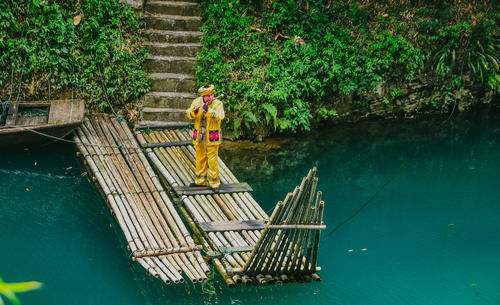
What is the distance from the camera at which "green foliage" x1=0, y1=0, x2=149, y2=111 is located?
918cm

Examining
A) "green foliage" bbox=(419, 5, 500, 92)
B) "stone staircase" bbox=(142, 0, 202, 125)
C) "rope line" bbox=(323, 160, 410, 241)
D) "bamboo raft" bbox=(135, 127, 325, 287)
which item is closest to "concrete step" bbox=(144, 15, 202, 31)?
"stone staircase" bbox=(142, 0, 202, 125)

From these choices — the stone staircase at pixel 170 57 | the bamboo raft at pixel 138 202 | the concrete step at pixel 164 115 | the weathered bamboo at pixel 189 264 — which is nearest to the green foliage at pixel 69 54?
the stone staircase at pixel 170 57

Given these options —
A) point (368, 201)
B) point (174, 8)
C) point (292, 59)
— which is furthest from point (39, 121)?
point (368, 201)

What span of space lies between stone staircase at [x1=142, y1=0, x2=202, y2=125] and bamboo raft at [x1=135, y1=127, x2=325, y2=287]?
882 millimetres

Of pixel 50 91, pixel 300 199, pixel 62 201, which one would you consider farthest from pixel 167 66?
pixel 300 199

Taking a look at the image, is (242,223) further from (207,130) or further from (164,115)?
(164,115)

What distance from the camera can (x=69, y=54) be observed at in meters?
9.38

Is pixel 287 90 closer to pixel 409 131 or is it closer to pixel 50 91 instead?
pixel 409 131

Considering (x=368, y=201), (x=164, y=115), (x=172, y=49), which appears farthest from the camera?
(x=172, y=49)

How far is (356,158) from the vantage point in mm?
9969

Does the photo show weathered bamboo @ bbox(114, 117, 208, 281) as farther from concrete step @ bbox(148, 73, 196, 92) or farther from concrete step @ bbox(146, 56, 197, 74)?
concrete step @ bbox(146, 56, 197, 74)

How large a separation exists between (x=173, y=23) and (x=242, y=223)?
5.09 meters

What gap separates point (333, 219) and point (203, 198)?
2.00 metres

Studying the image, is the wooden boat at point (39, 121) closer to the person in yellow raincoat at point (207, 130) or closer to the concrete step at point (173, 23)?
the concrete step at point (173, 23)
